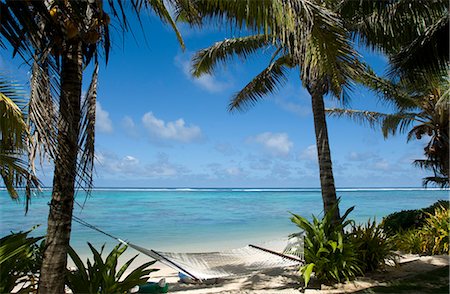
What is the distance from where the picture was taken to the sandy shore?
15.8ft

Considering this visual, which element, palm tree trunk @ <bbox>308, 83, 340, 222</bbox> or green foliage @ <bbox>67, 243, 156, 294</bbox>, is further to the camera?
palm tree trunk @ <bbox>308, 83, 340, 222</bbox>

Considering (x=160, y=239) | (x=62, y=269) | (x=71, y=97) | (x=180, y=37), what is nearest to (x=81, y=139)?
(x=71, y=97)

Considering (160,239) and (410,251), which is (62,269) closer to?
(410,251)

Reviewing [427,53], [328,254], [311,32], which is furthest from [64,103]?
[427,53]

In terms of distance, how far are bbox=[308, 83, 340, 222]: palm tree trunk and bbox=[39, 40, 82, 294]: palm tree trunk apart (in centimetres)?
403

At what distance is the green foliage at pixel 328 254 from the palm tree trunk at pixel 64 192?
317cm

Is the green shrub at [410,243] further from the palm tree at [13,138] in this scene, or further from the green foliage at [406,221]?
the palm tree at [13,138]

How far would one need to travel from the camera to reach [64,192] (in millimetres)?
2715

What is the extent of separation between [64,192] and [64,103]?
681 mm

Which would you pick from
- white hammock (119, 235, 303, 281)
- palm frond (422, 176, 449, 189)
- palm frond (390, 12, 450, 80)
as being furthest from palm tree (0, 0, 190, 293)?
palm frond (422, 176, 449, 189)

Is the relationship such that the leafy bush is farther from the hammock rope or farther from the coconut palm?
the coconut palm

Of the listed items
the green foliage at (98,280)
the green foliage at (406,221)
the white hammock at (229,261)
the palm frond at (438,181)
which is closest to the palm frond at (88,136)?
the green foliage at (98,280)

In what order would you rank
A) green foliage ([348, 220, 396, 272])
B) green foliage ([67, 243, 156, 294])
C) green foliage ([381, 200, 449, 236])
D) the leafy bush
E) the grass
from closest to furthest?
green foliage ([67, 243, 156, 294]), the grass, green foliage ([348, 220, 396, 272]), the leafy bush, green foliage ([381, 200, 449, 236])

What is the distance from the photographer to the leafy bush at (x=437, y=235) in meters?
6.76
